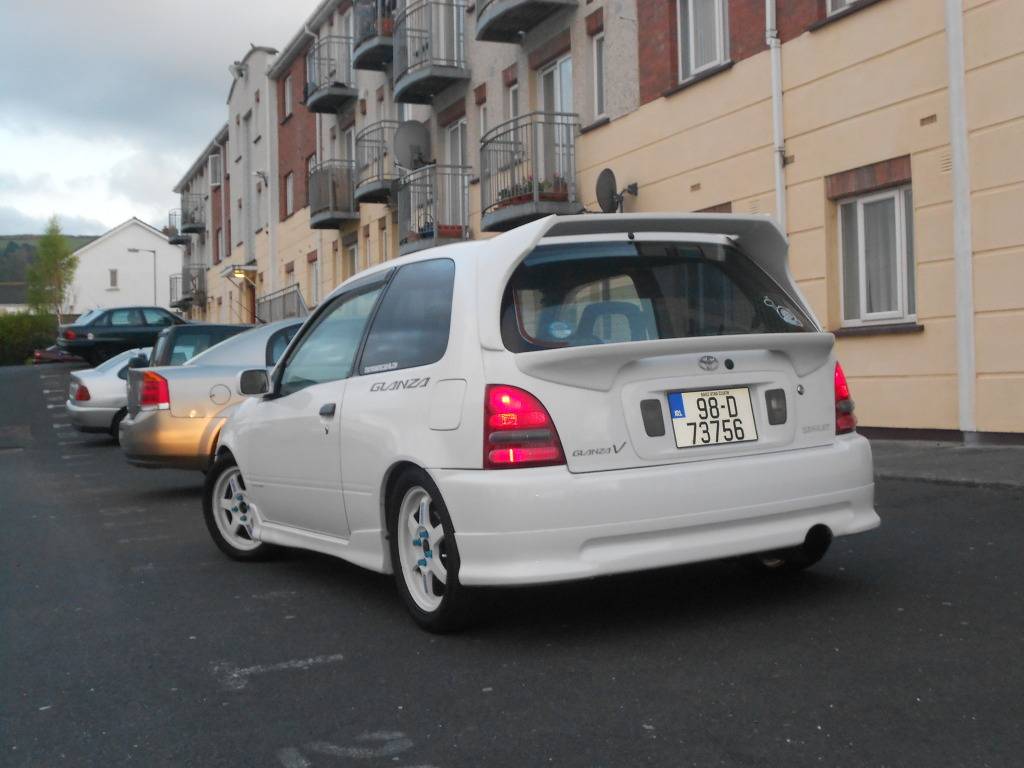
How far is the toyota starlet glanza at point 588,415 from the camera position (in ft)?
15.2

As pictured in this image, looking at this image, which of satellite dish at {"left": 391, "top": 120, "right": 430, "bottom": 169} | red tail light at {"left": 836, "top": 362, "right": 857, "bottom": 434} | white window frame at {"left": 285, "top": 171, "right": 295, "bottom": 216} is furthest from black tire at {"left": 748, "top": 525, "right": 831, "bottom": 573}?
white window frame at {"left": 285, "top": 171, "right": 295, "bottom": 216}

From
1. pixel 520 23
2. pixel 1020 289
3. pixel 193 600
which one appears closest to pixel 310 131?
pixel 520 23

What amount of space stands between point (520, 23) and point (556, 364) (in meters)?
16.7

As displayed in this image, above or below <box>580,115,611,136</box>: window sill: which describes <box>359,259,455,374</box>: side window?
below

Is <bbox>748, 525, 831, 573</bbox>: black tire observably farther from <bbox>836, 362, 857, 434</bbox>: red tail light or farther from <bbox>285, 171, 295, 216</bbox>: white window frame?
<bbox>285, 171, 295, 216</bbox>: white window frame

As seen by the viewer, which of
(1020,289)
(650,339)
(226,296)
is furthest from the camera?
(226,296)

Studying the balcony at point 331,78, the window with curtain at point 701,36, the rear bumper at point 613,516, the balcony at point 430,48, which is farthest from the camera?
the balcony at point 331,78

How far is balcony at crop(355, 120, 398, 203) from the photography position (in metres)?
28.1

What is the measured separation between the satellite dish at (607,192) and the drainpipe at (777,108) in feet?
11.9

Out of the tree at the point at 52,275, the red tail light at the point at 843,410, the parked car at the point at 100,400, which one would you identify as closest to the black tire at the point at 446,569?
the red tail light at the point at 843,410

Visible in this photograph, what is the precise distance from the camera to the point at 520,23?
66.7 feet

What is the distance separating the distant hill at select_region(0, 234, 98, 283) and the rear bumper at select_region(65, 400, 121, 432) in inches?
4407

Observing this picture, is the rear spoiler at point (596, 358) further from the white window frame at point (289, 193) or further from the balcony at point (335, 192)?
the white window frame at point (289, 193)

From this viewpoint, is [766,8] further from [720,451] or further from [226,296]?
[226,296]
